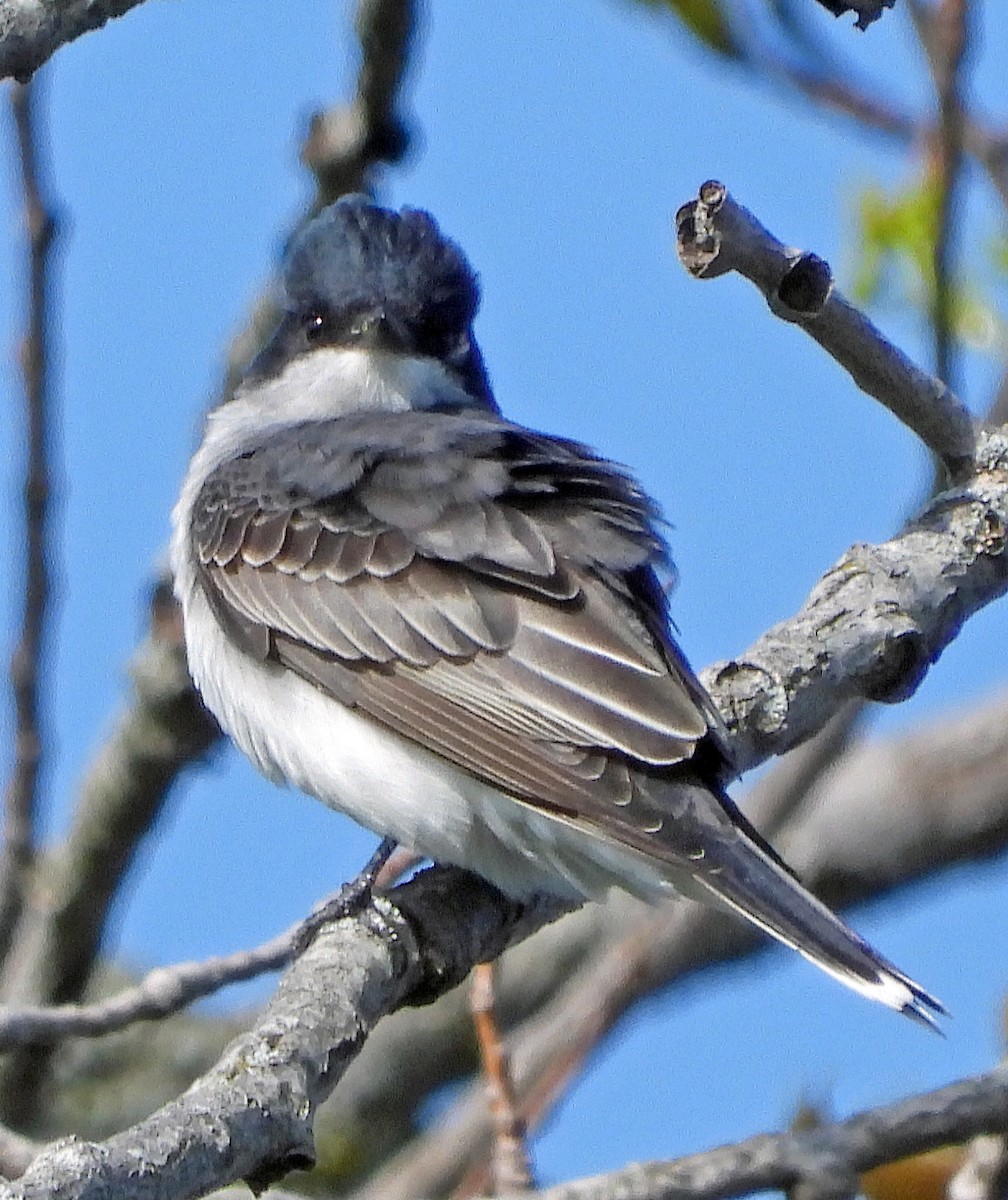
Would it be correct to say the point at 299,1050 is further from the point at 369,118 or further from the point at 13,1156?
the point at 369,118

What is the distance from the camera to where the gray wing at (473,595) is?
390cm

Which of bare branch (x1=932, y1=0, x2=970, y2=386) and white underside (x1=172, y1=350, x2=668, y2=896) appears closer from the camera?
white underside (x1=172, y1=350, x2=668, y2=896)

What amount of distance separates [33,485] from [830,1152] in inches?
112

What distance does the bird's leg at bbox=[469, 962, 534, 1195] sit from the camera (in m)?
3.80

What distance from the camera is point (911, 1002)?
3430mm

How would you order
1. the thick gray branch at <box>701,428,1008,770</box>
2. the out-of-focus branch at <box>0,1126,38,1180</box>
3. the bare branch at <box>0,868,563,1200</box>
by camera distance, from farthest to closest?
1. the thick gray branch at <box>701,428,1008,770</box>
2. the out-of-focus branch at <box>0,1126,38,1180</box>
3. the bare branch at <box>0,868,563,1200</box>

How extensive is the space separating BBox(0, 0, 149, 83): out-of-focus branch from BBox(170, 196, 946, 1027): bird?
1.44m

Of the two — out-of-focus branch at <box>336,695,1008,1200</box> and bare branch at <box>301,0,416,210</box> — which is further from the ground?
bare branch at <box>301,0,416,210</box>

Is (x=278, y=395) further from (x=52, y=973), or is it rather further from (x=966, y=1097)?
(x=966, y=1097)

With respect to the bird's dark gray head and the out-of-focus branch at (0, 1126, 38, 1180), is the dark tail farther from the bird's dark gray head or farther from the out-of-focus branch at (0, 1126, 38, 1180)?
the bird's dark gray head

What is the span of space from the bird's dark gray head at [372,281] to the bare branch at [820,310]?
1.40m

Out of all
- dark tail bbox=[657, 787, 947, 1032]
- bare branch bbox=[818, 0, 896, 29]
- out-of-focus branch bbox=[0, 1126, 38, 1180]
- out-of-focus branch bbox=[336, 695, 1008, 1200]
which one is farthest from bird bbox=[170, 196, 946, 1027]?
out-of-focus branch bbox=[336, 695, 1008, 1200]

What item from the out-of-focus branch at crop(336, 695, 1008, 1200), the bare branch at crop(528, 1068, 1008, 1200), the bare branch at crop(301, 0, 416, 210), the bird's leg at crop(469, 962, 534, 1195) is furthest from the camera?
the out-of-focus branch at crop(336, 695, 1008, 1200)

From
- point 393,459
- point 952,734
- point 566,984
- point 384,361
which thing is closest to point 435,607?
point 393,459
